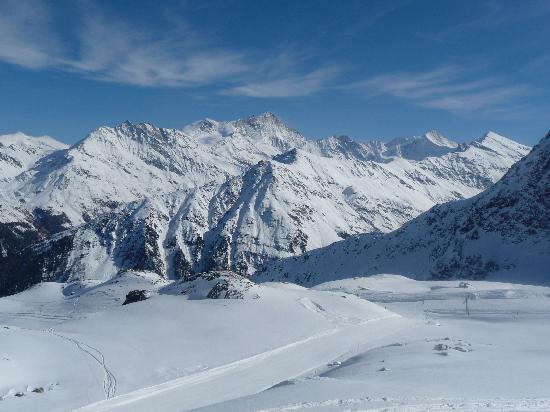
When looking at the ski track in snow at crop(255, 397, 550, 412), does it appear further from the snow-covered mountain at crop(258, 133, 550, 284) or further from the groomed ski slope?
the snow-covered mountain at crop(258, 133, 550, 284)

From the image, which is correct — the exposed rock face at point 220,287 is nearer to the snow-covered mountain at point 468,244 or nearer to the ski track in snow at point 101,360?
the ski track in snow at point 101,360

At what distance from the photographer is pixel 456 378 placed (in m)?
28.8

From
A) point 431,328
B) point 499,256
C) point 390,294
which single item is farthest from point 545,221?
point 431,328

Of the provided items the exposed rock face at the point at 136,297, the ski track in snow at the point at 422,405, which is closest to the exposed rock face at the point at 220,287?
the exposed rock face at the point at 136,297

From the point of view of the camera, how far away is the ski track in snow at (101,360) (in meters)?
31.9

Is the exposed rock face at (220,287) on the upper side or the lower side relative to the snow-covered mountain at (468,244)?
lower

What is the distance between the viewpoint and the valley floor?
86.0ft

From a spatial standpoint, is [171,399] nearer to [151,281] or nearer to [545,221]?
[151,281]

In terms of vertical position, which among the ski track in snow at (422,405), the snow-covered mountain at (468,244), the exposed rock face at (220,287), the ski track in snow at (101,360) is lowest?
the ski track in snow at (422,405)

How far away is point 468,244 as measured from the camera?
449ft

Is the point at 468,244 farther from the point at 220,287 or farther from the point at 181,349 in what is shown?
the point at 181,349

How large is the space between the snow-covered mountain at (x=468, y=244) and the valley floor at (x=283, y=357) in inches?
2328

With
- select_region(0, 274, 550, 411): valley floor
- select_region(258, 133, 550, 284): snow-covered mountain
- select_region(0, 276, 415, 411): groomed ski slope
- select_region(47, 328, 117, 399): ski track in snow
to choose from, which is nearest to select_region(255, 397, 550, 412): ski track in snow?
select_region(0, 274, 550, 411): valley floor

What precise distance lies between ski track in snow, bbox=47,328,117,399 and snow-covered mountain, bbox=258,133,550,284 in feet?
323
